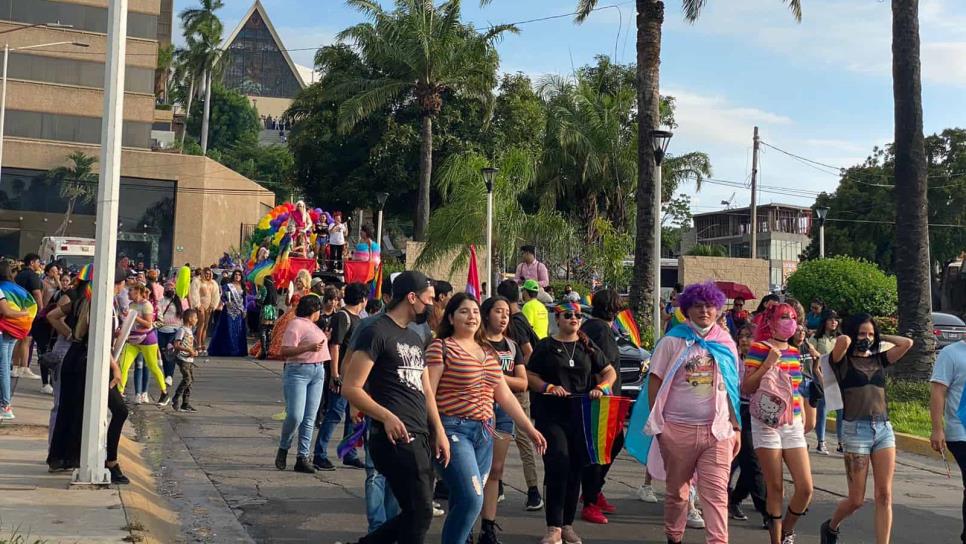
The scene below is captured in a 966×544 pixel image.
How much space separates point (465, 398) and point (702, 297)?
1.70 metres

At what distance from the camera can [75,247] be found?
1436 inches

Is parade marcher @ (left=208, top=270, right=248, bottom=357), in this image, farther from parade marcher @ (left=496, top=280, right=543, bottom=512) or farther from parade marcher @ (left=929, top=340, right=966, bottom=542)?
parade marcher @ (left=929, top=340, right=966, bottom=542)

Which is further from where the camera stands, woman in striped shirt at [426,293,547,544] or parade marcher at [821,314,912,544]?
parade marcher at [821,314,912,544]

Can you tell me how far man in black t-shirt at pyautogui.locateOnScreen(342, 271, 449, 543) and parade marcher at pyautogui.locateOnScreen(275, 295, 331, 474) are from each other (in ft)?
14.0

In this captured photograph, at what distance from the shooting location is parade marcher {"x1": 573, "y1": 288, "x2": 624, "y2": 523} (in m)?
8.57

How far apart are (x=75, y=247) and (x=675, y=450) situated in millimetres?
33202

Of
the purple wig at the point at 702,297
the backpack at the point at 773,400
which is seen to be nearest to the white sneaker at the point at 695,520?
the backpack at the point at 773,400

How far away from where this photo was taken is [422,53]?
3659 centimetres

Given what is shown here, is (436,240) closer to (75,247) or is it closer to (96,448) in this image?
(75,247)

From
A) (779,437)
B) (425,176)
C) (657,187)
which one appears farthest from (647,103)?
(425,176)

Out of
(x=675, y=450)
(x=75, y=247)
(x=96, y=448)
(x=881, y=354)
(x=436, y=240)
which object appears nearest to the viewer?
(x=675, y=450)

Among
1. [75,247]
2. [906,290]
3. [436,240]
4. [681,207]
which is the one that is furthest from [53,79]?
[906,290]

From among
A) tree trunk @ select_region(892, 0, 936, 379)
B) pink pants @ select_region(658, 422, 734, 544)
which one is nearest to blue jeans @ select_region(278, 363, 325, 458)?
pink pants @ select_region(658, 422, 734, 544)

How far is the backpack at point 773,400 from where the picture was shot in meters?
7.41
